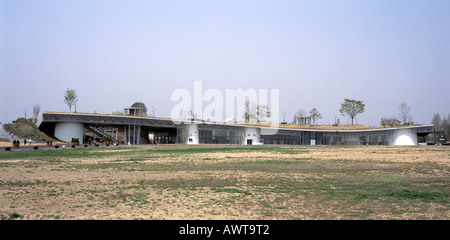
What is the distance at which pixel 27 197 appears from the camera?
590 inches

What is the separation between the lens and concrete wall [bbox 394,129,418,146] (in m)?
102

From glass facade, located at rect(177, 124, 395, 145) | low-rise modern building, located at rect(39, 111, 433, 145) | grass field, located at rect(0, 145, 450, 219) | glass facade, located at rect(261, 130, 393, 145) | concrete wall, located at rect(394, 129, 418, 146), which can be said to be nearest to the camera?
grass field, located at rect(0, 145, 450, 219)

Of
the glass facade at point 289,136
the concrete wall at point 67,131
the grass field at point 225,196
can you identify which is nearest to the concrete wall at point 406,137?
the glass facade at point 289,136

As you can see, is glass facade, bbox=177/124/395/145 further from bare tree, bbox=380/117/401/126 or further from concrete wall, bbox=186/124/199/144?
bare tree, bbox=380/117/401/126

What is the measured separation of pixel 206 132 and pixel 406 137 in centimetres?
5375

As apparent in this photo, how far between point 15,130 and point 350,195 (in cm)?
10368

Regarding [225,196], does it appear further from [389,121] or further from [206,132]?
[389,121]

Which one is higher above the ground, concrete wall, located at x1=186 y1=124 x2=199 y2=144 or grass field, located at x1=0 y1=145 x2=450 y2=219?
concrete wall, located at x1=186 y1=124 x2=199 y2=144

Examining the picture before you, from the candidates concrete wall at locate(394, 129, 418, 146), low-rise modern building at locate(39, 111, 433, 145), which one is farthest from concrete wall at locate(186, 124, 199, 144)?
concrete wall at locate(394, 129, 418, 146)

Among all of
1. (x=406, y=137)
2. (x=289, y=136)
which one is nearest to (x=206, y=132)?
(x=289, y=136)

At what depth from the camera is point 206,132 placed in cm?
10019

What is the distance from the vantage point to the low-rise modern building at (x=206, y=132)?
88.9 metres

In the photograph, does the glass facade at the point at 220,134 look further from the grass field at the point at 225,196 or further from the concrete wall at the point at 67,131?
the grass field at the point at 225,196
